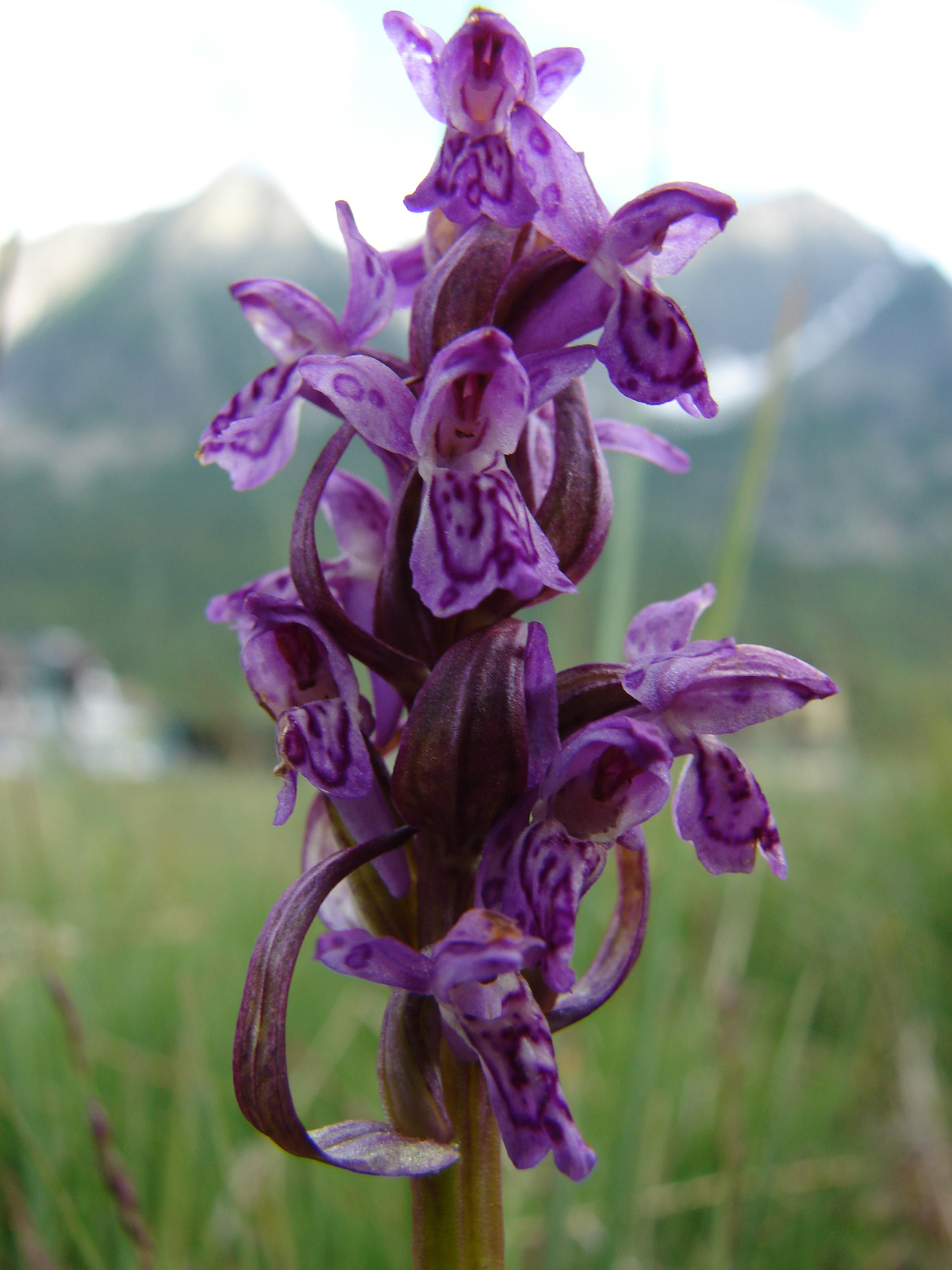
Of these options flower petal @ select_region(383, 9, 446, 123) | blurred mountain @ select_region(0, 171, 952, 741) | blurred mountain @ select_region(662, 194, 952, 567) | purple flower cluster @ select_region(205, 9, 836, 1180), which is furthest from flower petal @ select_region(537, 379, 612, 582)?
blurred mountain @ select_region(662, 194, 952, 567)

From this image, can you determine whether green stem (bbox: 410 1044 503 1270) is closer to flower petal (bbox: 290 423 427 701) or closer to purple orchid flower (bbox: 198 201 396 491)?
flower petal (bbox: 290 423 427 701)

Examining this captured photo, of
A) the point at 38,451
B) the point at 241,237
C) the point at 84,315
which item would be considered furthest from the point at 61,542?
the point at 241,237

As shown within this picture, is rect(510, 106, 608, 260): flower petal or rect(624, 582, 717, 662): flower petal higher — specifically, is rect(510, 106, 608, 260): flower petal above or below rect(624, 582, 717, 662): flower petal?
above

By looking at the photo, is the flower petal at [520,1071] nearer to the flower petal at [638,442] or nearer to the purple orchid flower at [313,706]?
the purple orchid flower at [313,706]

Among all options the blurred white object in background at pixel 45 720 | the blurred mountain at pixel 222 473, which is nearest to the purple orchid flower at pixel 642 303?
the blurred white object in background at pixel 45 720

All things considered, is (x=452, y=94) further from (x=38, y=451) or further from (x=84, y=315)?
(x=38, y=451)

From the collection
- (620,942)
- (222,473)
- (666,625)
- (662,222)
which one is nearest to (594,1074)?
(620,942)
